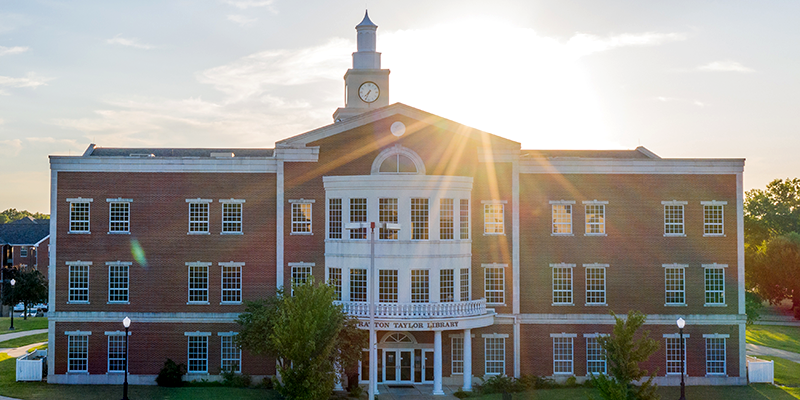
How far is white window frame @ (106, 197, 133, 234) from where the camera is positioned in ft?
120

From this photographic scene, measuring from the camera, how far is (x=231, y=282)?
120ft

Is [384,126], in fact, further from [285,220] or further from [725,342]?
[725,342]

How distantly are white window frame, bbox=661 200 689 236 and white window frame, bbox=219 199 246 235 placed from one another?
78.7ft

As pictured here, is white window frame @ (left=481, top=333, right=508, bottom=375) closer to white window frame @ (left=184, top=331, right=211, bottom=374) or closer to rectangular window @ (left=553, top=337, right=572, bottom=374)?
rectangular window @ (left=553, top=337, right=572, bottom=374)

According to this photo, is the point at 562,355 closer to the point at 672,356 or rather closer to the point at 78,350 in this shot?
the point at 672,356

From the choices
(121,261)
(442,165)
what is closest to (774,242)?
(442,165)

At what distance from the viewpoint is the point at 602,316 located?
122ft

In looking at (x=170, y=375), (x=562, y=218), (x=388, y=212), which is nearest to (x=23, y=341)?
(x=170, y=375)

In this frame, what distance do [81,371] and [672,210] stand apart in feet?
113

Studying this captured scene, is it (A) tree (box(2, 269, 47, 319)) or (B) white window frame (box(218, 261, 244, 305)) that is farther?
(A) tree (box(2, 269, 47, 319))

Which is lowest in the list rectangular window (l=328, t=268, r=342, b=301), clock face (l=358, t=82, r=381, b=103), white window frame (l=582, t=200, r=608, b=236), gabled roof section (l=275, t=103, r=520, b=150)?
rectangular window (l=328, t=268, r=342, b=301)

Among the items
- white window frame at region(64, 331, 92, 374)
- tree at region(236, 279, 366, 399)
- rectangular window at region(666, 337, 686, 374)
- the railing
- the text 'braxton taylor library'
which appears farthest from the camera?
rectangular window at region(666, 337, 686, 374)

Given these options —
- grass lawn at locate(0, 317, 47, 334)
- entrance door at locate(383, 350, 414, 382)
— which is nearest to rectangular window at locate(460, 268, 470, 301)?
entrance door at locate(383, 350, 414, 382)

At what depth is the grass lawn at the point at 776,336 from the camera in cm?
5559
